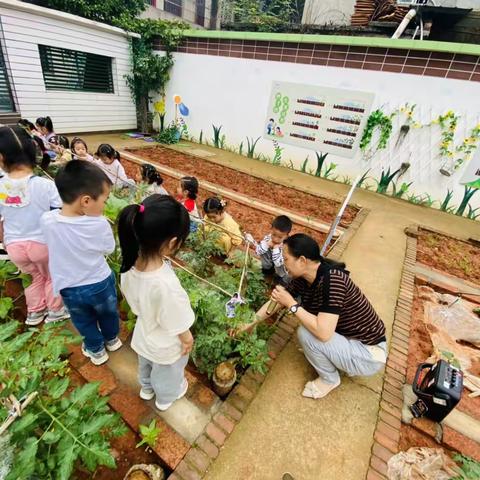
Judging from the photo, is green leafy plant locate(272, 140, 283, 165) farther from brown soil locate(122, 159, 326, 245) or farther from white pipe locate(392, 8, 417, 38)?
white pipe locate(392, 8, 417, 38)

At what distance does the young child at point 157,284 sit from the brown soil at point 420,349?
2125 mm

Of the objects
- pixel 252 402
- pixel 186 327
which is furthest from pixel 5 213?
pixel 252 402

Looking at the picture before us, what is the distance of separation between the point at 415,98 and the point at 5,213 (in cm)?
784

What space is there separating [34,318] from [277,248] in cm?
228

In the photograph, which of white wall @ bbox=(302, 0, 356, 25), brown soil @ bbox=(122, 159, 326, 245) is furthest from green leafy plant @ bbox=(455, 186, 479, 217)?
white wall @ bbox=(302, 0, 356, 25)

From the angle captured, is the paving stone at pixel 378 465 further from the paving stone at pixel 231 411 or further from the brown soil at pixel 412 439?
the paving stone at pixel 231 411

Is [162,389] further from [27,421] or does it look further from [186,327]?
[27,421]

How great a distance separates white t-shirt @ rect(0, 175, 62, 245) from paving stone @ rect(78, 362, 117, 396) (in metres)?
Answer: 1.01

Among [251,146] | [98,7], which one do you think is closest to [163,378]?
[251,146]

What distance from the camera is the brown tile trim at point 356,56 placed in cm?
574

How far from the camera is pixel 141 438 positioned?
1.70 metres

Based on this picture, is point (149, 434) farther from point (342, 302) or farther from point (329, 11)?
point (329, 11)

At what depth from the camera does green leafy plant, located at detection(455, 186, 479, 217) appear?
20.6 feet

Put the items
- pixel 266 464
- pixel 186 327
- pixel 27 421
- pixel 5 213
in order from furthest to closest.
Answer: pixel 5 213 → pixel 266 464 → pixel 186 327 → pixel 27 421
